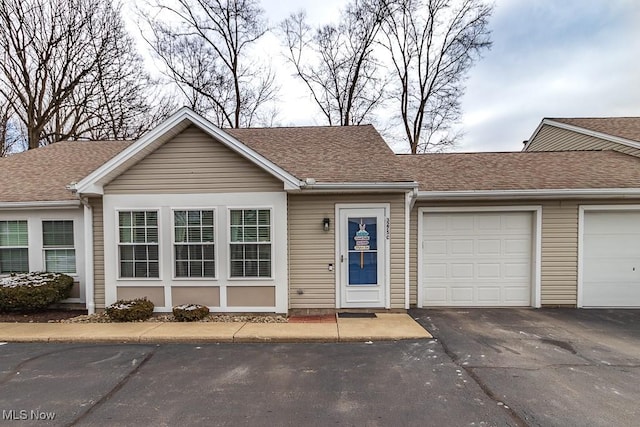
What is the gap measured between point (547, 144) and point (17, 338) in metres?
16.1

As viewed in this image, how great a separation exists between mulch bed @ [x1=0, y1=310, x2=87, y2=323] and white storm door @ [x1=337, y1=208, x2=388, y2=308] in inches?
233

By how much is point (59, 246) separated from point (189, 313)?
390cm

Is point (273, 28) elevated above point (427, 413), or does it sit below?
above

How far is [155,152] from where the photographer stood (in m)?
6.89

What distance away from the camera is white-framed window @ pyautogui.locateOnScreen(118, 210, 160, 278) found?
691 cm

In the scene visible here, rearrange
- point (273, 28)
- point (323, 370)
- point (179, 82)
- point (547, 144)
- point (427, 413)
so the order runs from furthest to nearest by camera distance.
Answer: point (273, 28) → point (179, 82) → point (547, 144) → point (323, 370) → point (427, 413)

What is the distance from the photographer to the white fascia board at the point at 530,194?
285 inches

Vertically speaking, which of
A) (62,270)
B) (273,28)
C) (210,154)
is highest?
(273,28)

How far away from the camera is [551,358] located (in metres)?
4.72

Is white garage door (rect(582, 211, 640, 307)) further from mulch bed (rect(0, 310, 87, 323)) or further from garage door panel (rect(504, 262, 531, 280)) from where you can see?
mulch bed (rect(0, 310, 87, 323))

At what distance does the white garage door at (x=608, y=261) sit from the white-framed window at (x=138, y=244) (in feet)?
31.8

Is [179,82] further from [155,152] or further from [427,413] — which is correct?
[427,413]

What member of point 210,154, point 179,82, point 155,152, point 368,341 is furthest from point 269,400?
point 179,82

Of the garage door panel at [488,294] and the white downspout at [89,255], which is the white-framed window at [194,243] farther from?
the garage door panel at [488,294]
